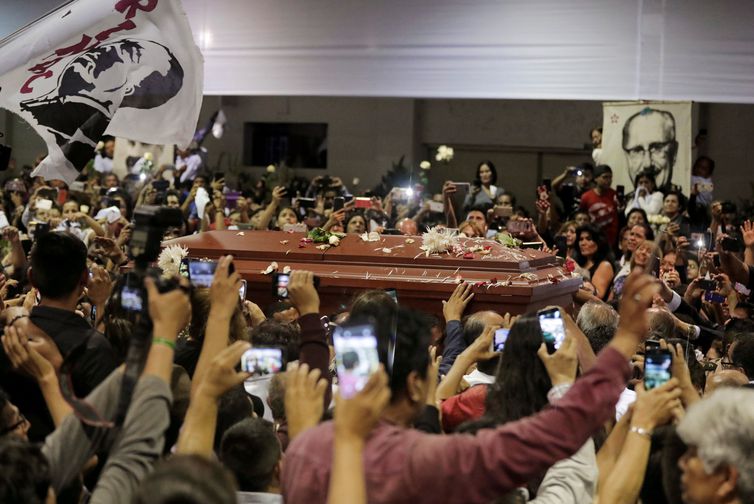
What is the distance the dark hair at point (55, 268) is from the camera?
110 inches

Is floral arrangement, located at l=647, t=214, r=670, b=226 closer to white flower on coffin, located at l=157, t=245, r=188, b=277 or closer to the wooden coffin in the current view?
the wooden coffin

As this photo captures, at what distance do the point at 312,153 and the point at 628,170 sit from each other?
6.74 metres

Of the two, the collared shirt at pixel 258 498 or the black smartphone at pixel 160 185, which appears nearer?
the collared shirt at pixel 258 498

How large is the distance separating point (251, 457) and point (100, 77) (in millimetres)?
2700

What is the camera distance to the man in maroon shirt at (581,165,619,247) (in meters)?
8.73

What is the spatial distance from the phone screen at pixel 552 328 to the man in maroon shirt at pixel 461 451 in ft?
2.40

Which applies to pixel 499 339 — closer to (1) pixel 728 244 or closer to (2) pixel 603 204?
(1) pixel 728 244

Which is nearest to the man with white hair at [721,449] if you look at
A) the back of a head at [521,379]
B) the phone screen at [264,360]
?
the back of a head at [521,379]

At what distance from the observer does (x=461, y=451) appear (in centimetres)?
177

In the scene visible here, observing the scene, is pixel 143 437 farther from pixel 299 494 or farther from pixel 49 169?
pixel 49 169

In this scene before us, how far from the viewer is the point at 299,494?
1862 mm

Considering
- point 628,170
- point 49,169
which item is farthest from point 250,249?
point 628,170

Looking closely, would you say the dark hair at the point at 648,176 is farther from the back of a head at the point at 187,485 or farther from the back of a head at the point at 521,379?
the back of a head at the point at 187,485

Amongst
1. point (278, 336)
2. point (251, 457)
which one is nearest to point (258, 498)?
point (251, 457)
